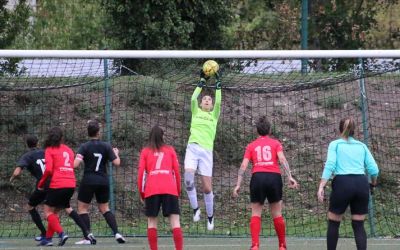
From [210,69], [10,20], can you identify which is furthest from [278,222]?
[10,20]

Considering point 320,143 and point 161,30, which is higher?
point 161,30

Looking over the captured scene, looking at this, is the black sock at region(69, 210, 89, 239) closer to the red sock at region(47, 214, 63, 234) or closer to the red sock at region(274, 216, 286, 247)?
the red sock at region(47, 214, 63, 234)

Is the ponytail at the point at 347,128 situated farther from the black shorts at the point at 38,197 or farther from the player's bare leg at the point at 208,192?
the black shorts at the point at 38,197

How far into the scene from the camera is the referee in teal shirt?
11.3 metres

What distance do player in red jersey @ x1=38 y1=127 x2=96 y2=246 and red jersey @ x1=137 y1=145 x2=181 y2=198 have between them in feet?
6.41

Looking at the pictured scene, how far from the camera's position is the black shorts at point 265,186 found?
12.1 meters

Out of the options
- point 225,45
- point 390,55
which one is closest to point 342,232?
point 390,55

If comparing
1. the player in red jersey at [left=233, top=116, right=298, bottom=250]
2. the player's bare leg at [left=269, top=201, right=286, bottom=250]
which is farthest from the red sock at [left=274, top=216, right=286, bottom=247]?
the player in red jersey at [left=233, top=116, right=298, bottom=250]

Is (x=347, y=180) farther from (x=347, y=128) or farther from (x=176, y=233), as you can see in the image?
(x=176, y=233)

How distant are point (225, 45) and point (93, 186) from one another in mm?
12335

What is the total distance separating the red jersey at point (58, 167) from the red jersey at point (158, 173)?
1947mm

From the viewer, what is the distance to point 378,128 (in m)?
19.9

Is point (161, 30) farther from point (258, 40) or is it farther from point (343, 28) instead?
point (258, 40)

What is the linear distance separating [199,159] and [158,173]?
1.98 metres
